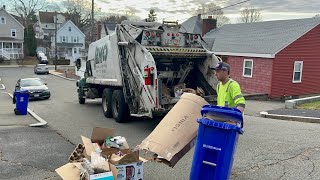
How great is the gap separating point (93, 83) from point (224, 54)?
41.4ft

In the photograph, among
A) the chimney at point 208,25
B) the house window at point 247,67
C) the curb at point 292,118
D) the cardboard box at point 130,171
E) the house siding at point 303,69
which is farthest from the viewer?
the chimney at point 208,25

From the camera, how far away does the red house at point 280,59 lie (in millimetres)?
19173

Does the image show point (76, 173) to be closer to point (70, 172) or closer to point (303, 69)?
point (70, 172)

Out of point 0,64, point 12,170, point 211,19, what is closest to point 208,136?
point 12,170

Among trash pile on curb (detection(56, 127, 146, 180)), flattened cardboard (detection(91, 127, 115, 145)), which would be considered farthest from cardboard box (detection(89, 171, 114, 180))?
flattened cardboard (detection(91, 127, 115, 145))

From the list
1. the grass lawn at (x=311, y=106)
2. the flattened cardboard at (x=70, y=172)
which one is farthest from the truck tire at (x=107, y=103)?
the grass lawn at (x=311, y=106)

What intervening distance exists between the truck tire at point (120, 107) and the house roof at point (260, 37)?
29.6ft

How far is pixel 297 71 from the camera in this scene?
66.3 ft

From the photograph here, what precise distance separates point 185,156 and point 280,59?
14320mm

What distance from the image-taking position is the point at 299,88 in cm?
2042

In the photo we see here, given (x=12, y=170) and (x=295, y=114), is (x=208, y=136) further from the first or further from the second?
(x=295, y=114)

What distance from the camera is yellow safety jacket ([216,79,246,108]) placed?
4.61 meters

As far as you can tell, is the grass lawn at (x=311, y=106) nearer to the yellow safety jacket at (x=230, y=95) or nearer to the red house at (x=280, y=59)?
the red house at (x=280, y=59)

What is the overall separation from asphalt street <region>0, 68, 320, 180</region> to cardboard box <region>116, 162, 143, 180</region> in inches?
36.1
